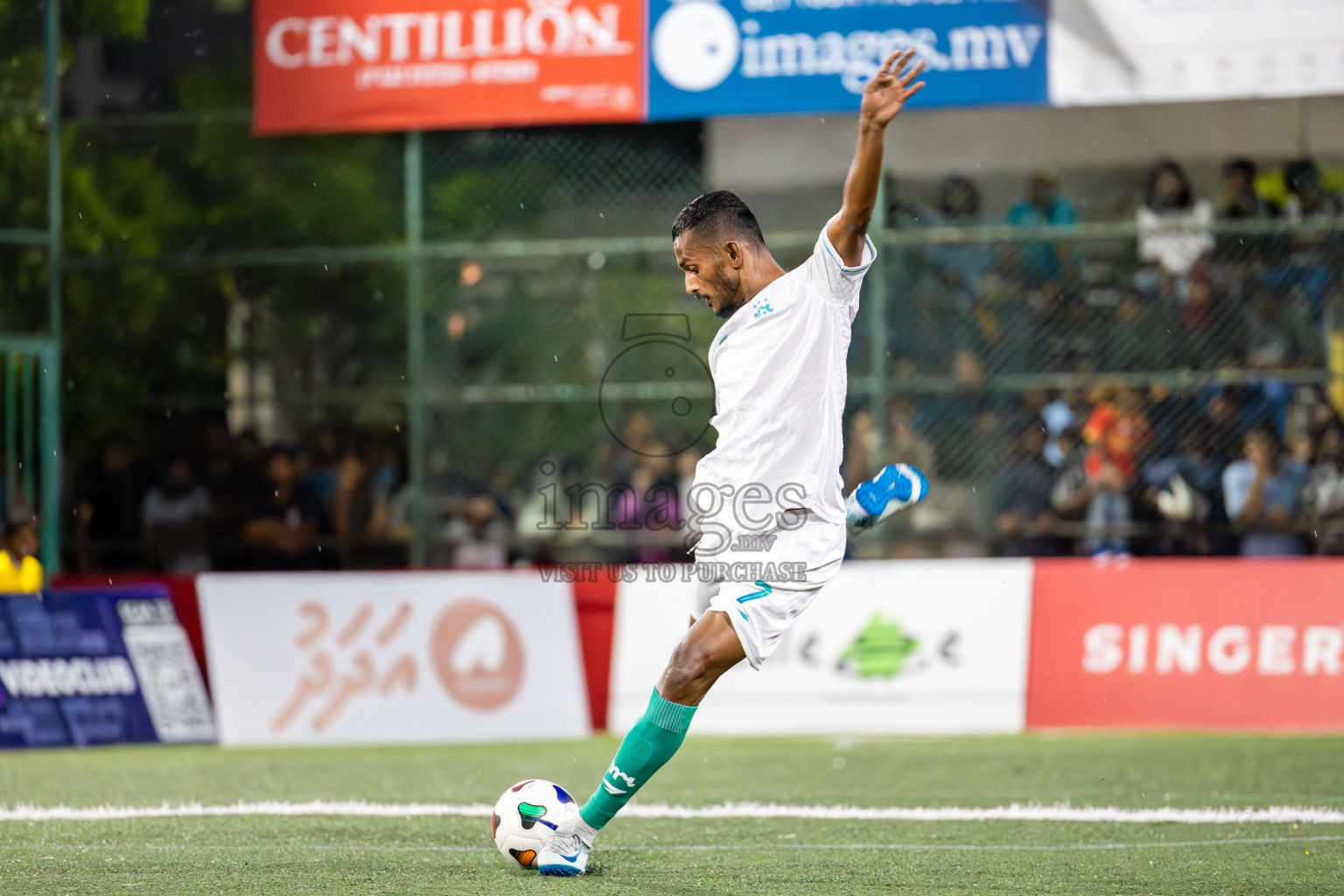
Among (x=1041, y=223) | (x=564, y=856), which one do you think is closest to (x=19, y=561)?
(x=564, y=856)

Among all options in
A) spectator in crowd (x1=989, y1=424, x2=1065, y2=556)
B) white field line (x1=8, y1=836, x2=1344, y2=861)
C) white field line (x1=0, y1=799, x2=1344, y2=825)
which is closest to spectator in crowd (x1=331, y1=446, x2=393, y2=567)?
spectator in crowd (x1=989, y1=424, x2=1065, y2=556)

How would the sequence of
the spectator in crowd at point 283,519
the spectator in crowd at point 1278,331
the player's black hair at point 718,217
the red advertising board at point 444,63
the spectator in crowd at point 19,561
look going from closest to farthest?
the player's black hair at point 718,217 → the spectator in crowd at point 19,561 → the spectator in crowd at point 1278,331 → the red advertising board at point 444,63 → the spectator in crowd at point 283,519

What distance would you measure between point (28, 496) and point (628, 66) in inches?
231

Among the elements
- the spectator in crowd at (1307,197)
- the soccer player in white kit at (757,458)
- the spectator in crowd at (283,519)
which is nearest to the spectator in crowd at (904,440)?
the spectator in crowd at (1307,197)

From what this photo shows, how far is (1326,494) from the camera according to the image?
A: 1252cm

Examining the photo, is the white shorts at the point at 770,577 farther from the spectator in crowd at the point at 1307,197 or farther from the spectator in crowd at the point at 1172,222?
the spectator in crowd at the point at 1307,197

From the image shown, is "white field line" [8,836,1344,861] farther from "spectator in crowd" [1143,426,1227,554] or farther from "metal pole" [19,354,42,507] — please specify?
"metal pole" [19,354,42,507]

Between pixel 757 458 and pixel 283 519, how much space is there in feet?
29.5

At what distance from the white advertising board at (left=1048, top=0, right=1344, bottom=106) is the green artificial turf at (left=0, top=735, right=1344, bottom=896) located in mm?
4973

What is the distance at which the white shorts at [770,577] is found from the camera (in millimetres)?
5539

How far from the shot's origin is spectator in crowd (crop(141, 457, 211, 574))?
13.9 m

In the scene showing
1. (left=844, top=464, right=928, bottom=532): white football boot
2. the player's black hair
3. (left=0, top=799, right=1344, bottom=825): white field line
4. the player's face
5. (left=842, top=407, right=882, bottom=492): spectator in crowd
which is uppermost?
the player's black hair

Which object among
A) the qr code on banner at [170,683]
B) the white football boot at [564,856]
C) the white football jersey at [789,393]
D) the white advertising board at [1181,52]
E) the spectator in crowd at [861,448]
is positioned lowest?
the qr code on banner at [170,683]

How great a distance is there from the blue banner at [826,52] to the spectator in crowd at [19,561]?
5721 mm
